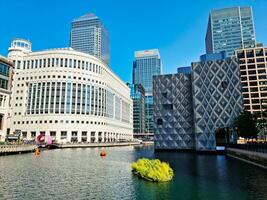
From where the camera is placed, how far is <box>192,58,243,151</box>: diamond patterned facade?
290 feet

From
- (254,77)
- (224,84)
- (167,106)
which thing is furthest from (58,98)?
(254,77)

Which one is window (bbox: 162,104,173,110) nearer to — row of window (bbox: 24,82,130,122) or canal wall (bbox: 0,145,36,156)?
canal wall (bbox: 0,145,36,156)

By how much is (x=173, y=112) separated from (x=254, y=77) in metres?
94.2

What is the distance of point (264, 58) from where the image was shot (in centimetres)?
16212

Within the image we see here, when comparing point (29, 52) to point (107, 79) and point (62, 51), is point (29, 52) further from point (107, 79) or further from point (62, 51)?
point (107, 79)

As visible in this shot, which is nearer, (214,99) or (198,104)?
(214,99)

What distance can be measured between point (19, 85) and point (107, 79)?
6552cm

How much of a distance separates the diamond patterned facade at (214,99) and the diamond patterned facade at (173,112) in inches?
231

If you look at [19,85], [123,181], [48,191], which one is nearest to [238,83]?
[123,181]

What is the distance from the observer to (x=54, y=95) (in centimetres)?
15662

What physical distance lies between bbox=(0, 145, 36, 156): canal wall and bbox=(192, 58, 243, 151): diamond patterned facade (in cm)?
6085

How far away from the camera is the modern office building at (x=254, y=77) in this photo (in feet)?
523

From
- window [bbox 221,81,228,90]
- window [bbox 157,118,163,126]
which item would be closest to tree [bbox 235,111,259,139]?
window [bbox 221,81,228,90]

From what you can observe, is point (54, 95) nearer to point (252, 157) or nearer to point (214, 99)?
point (214, 99)
